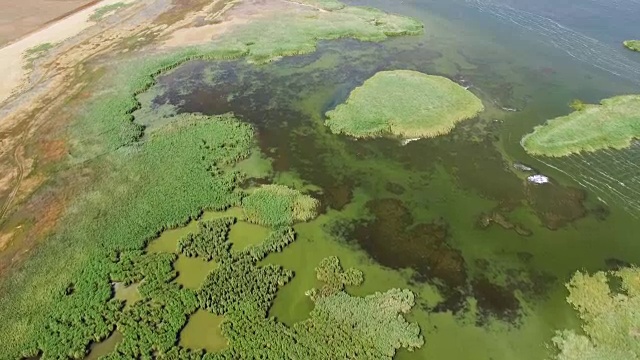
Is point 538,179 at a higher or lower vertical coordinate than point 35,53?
lower

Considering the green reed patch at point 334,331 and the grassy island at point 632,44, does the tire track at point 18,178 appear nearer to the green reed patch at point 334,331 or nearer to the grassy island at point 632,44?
the green reed patch at point 334,331

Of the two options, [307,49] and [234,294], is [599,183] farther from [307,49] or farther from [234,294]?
[307,49]

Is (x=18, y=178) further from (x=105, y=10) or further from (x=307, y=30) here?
(x=105, y=10)

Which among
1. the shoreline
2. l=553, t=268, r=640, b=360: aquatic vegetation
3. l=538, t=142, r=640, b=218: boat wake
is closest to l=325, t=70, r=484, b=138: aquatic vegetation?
l=538, t=142, r=640, b=218: boat wake

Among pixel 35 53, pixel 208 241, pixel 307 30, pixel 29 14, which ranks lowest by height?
pixel 208 241

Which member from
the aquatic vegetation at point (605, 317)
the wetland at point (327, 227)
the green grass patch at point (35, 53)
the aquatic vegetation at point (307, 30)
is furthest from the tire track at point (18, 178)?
the aquatic vegetation at point (605, 317)

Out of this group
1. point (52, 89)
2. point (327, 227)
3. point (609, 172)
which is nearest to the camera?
point (327, 227)

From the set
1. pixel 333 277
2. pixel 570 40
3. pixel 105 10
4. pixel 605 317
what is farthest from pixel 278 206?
pixel 105 10

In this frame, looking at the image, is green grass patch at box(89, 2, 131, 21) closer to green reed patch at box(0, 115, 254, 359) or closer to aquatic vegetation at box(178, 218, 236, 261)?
green reed patch at box(0, 115, 254, 359)
